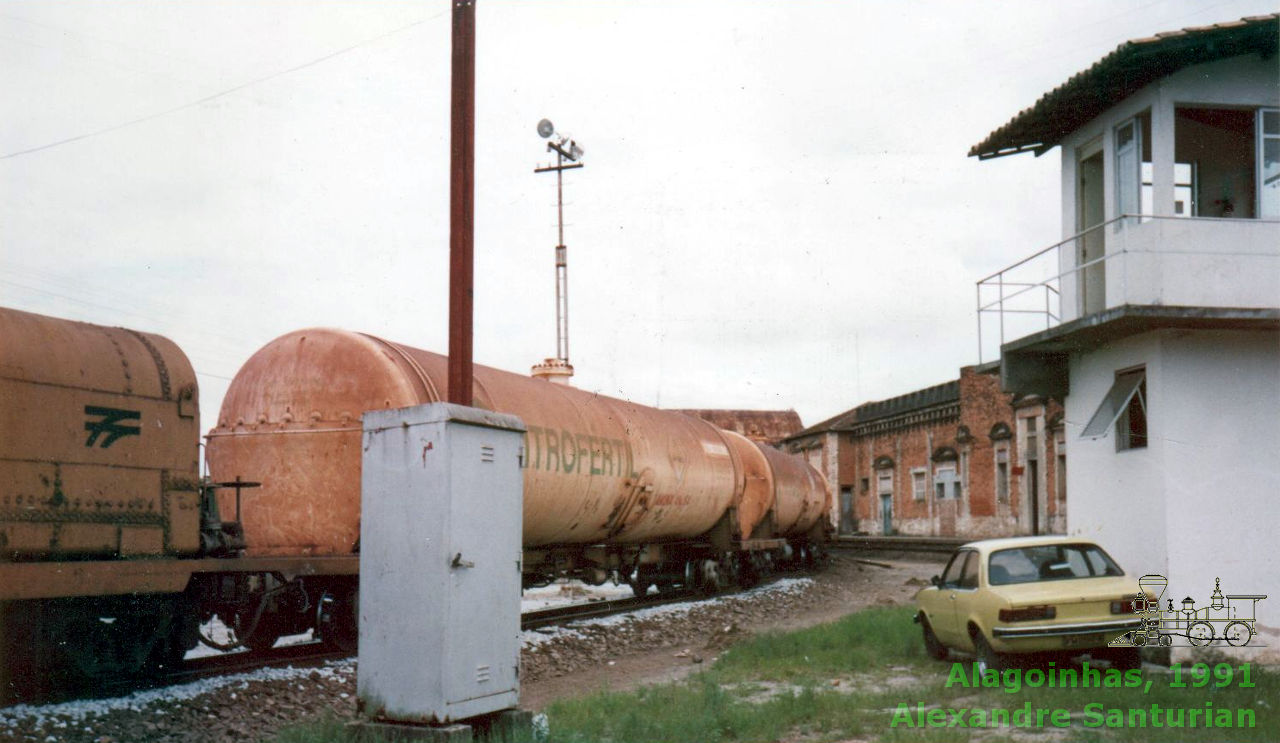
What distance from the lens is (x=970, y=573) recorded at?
10.6 meters

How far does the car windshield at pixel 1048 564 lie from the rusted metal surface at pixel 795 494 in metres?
12.8

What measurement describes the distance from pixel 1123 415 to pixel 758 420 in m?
61.3

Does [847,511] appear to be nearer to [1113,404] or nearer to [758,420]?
[758,420]

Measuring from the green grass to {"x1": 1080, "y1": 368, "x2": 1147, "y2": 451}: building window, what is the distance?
2714 millimetres

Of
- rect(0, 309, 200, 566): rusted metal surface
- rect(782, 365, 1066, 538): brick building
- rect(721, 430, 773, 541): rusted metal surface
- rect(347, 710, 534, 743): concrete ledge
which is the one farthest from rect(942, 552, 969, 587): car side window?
rect(782, 365, 1066, 538): brick building

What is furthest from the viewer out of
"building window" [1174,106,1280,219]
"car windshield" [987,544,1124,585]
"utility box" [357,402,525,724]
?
"building window" [1174,106,1280,219]

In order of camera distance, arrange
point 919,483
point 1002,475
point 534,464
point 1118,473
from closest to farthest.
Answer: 1. point 1118,473
2. point 534,464
3. point 1002,475
4. point 919,483

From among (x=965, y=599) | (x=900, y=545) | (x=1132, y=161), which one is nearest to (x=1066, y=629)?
(x=965, y=599)

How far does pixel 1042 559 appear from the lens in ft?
33.3

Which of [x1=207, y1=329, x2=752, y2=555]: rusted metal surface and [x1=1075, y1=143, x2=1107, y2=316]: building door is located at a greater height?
[x1=1075, y1=143, x2=1107, y2=316]: building door

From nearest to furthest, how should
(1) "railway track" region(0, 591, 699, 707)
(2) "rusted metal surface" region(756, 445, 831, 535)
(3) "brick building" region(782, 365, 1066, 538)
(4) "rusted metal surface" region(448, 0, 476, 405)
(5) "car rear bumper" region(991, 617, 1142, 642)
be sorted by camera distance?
(4) "rusted metal surface" region(448, 0, 476, 405) → (1) "railway track" region(0, 591, 699, 707) → (5) "car rear bumper" region(991, 617, 1142, 642) → (2) "rusted metal surface" region(756, 445, 831, 535) → (3) "brick building" region(782, 365, 1066, 538)

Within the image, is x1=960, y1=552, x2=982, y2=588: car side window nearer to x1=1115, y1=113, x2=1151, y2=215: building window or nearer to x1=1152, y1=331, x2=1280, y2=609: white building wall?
x1=1152, y1=331, x2=1280, y2=609: white building wall

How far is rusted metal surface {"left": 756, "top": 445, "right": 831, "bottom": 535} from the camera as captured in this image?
23844 mm

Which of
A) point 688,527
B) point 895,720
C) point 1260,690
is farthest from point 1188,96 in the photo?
point 688,527
